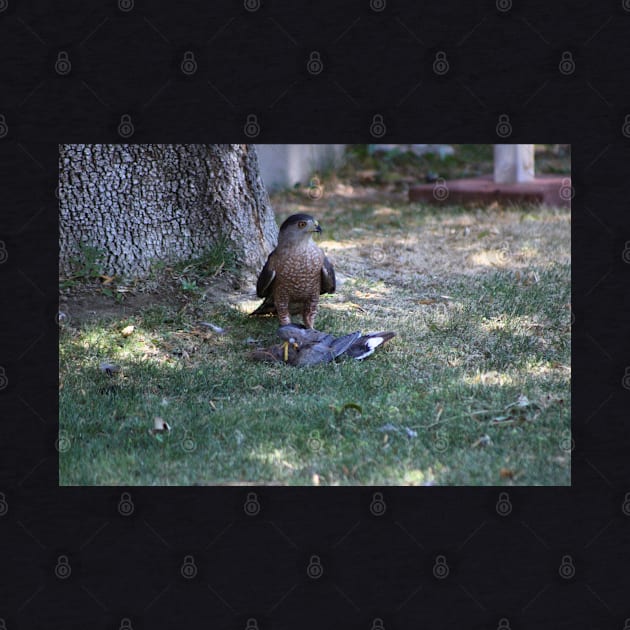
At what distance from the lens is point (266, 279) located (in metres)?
6.06

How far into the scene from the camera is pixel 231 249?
714 cm

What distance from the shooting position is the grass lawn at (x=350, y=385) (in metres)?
4.58

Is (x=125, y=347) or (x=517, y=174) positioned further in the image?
(x=517, y=174)

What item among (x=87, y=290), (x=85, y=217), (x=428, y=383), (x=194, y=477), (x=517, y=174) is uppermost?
(x=517, y=174)

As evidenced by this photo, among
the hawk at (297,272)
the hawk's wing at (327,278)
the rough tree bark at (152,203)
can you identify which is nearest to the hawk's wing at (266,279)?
the hawk at (297,272)

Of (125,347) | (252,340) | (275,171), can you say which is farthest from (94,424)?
(275,171)

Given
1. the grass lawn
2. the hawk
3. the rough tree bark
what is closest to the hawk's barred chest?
the hawk

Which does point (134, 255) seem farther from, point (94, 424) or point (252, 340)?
point (94, 424)

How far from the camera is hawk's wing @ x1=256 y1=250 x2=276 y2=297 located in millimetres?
6020

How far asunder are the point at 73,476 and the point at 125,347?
1.76 metres

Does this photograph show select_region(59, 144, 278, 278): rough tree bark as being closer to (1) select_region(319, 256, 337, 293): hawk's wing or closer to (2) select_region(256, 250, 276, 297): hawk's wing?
(2) select_region(256, 250, 276, 297): hawk's wing

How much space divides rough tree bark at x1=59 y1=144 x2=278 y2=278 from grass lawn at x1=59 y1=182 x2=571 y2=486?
1.03 ft

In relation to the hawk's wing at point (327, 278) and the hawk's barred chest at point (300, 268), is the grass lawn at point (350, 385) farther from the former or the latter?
the hawk's barred chest at point (300, 268)

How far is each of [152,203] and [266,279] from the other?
4.58 ft
